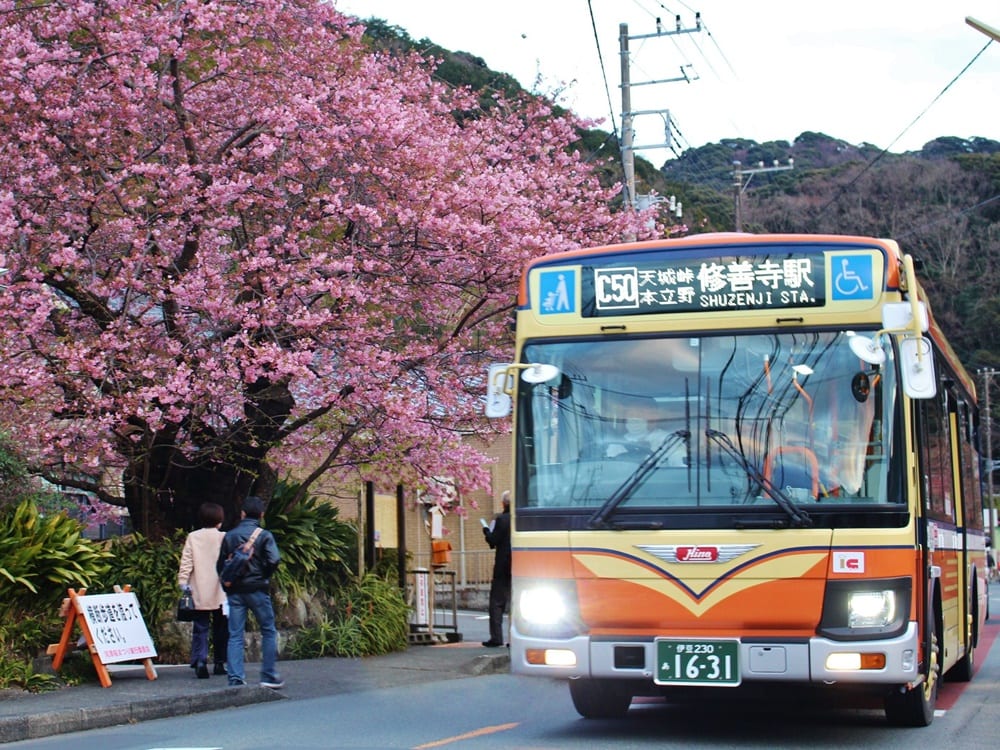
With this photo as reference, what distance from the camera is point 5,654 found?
41.0 ft

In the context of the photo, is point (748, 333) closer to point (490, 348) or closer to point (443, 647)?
point (490, 348)

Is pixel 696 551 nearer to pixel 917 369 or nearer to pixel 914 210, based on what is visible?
pixel 917 369

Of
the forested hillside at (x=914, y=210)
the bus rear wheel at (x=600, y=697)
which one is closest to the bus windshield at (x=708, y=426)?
the bus rear wheel at (x=600, y=697)

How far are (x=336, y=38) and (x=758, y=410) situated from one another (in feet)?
32.4

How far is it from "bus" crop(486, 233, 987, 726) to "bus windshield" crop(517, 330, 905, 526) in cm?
1

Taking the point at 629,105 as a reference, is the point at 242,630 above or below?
below

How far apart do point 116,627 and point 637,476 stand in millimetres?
6485

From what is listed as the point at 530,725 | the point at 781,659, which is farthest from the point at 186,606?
the point at 781,659

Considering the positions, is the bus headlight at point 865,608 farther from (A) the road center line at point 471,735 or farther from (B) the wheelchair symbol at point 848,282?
(A) the road center line at point 471,735

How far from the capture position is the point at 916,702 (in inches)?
380

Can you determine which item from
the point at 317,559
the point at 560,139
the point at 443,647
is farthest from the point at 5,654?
the point at 560,139

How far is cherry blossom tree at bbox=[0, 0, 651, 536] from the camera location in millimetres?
14219

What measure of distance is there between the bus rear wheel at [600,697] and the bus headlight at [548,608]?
1.50 metres

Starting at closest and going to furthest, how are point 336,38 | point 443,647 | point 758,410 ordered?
1. point 758,410
2. point 336,38
3. point 443,647
